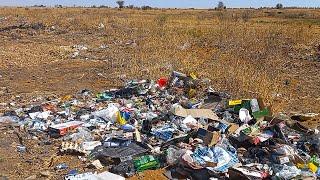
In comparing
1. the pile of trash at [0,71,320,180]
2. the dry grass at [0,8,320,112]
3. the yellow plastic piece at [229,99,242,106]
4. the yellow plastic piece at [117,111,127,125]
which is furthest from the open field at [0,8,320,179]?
the yellow plastic piece at [117,111,127,125]

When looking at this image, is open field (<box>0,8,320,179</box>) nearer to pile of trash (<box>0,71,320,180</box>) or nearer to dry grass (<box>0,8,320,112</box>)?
dry grass (<box>0,8,320,112</box>)

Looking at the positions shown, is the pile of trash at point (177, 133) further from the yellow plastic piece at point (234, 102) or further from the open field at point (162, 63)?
the open field at point (162, 63)

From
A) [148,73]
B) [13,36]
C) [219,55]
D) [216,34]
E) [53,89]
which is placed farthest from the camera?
[13,36]

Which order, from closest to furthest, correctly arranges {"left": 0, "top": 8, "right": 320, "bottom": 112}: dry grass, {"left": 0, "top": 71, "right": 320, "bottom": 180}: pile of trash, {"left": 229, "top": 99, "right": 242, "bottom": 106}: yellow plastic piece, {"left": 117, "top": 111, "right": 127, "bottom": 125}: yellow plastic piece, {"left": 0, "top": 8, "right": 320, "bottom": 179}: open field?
{"left": 0, "top": 71, "right": 320, "bottom": 180}: pile of trash
{"left": 117, "top": 111, "right": 127, "bottom": 125}: yellow plastic piece
{"left": 229, "top": 99, "right": 242, "bottom": 106}: yellow plastic piece
{"left": 0, "top": 8, "right": 320, "bottom": 179}: open field
{"left": 0, "top": 8, "right": 320, "bottom": 112}: dry grass

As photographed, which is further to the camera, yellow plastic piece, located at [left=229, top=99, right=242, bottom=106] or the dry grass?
the dry grass

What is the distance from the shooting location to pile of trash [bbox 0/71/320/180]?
499 cm

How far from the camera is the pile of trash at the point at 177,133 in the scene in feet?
16.4

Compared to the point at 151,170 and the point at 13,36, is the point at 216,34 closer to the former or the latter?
the point at 13,36

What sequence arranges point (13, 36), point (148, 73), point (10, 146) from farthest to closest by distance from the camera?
point (13, 36) < point (148, 73) < point (10, 146)

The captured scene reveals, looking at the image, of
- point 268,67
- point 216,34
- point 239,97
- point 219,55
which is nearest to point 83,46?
point 216,34

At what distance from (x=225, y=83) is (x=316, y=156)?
12.9ft

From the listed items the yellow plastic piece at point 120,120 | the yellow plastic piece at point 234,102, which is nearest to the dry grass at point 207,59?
the yellow plastic piece at point 234,102

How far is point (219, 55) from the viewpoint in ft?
40.6

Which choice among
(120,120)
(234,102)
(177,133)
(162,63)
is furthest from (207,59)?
(177,133)
